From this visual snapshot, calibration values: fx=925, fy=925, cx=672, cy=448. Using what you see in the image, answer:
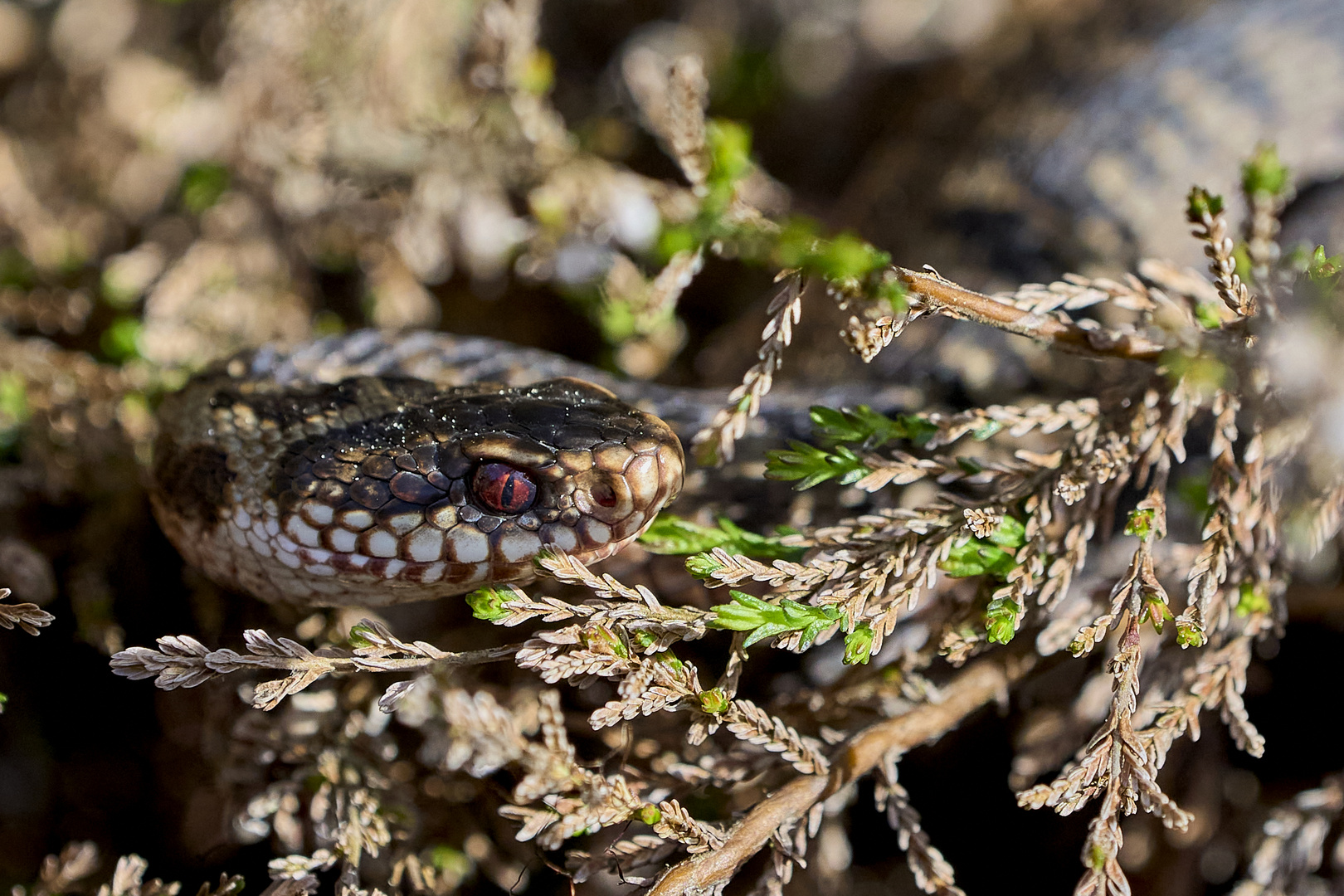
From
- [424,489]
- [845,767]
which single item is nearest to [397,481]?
[424,489]

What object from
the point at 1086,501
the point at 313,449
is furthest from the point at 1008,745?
the point at 313,449

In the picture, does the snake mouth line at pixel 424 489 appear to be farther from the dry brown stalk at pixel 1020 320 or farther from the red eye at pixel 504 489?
the dry brown stalk at pixel 1020 320

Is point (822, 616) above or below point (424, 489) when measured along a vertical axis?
above

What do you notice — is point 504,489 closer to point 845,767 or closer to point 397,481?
point 397,481

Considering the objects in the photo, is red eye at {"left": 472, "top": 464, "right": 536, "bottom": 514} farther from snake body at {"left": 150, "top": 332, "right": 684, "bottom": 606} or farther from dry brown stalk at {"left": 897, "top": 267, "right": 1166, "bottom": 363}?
dry brown stalk at {"left": 897, "top": 267, "right": 1166, "bottom": 363}

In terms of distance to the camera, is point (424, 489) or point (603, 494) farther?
point (424, 489)

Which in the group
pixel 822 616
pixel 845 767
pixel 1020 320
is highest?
pixel 1020 320

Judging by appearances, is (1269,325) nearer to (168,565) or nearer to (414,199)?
(414,199)

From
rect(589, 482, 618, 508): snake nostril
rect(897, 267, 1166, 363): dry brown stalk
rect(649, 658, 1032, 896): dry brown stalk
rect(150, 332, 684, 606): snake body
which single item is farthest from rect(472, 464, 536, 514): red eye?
rect(897, 267, 1166, 363): dry brown stalk
